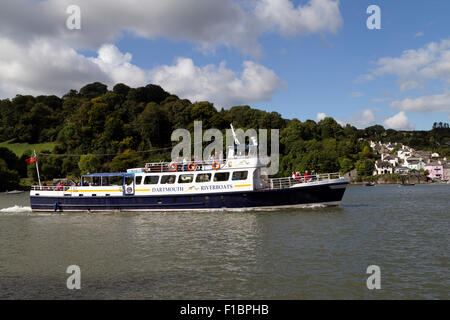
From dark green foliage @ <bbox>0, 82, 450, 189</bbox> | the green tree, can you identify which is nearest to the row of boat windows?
dark green foliage @ <bbox>0, 82, 450, 189</bbox>

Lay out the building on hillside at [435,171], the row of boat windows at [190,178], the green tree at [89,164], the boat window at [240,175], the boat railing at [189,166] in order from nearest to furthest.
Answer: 1. the boat window at [240,175]
2. the row of boat windows at [190,178]
3. the boat railing at [189,166]
4. the green tree at [89,164]
5. the building on hillside at [435,171]

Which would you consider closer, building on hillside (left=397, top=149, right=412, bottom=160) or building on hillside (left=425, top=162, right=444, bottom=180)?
building on hillside (left=425, top=162, right=444, bottom=180)

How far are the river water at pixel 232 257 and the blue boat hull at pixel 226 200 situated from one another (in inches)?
132

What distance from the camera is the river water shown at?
13750 millimetres

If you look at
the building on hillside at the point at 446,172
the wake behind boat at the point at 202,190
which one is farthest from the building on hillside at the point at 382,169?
the wake behind boat at the point at 202,190

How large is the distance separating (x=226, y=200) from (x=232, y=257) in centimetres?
1622

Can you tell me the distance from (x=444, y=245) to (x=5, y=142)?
138 metres

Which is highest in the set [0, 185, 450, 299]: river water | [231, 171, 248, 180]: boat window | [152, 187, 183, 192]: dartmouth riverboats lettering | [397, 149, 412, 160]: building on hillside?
[397, 149, 412, 160]: building on hillside

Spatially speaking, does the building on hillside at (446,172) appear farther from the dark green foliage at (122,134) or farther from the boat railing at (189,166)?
the boat railing at (189,166)

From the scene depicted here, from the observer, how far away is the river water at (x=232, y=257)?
13.8m

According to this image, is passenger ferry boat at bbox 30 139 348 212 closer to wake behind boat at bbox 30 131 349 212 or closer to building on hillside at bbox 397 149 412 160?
wake behind boat at bbox 30 131 349 212

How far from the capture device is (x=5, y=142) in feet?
416

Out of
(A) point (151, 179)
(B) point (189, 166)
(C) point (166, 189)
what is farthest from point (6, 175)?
(B) point (189, 166)
